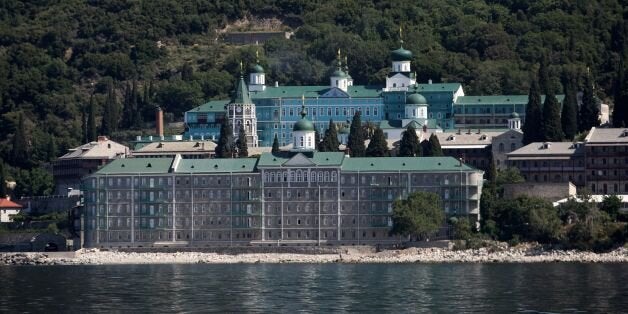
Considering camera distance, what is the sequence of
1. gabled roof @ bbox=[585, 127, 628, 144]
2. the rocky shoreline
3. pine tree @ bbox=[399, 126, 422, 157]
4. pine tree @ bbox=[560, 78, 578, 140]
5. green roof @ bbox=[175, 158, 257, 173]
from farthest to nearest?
pine tree @ bbox=[560, 78, 578, 140]
pine tree @ bbox=[399, 126, 422, 157]
green roof @ bbox=[175, 158, 257, 173]
gabled roof @ bbox=[585, 127, 628, 144]
the rocky shoreline

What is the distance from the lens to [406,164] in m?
153

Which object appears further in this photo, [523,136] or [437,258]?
[523,136]

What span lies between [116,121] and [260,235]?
44.9 meters

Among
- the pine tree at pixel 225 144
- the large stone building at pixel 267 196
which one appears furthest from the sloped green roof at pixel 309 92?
the large stone building at pixel 267 196

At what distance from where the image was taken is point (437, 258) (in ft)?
Result: 475

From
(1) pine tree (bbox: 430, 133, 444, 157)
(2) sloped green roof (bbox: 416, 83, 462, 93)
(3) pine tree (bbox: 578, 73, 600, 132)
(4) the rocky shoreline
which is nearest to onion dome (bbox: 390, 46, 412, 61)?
(2) sloped green roof (bbox: 416, 83, 462, 93)

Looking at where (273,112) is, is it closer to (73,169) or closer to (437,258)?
(73,169)

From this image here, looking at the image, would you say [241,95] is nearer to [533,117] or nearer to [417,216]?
[533,117]

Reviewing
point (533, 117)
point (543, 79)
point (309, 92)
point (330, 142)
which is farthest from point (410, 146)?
point (309, 92)

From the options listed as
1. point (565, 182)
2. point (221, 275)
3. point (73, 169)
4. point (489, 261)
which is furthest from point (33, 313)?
point (73, 169)

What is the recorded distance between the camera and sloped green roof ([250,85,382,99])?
187 m

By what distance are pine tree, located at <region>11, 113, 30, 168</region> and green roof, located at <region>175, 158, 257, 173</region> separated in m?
35.6

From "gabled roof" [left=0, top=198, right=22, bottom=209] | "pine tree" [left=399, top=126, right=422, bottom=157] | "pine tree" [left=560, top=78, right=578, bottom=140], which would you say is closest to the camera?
"pine tree" [left=399, top=126, right=422, bottom=157]

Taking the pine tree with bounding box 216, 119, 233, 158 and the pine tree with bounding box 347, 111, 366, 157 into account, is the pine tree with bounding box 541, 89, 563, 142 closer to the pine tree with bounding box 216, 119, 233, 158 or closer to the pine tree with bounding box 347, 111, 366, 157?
the pine tree with bounding box 347, 111, 366, 157
